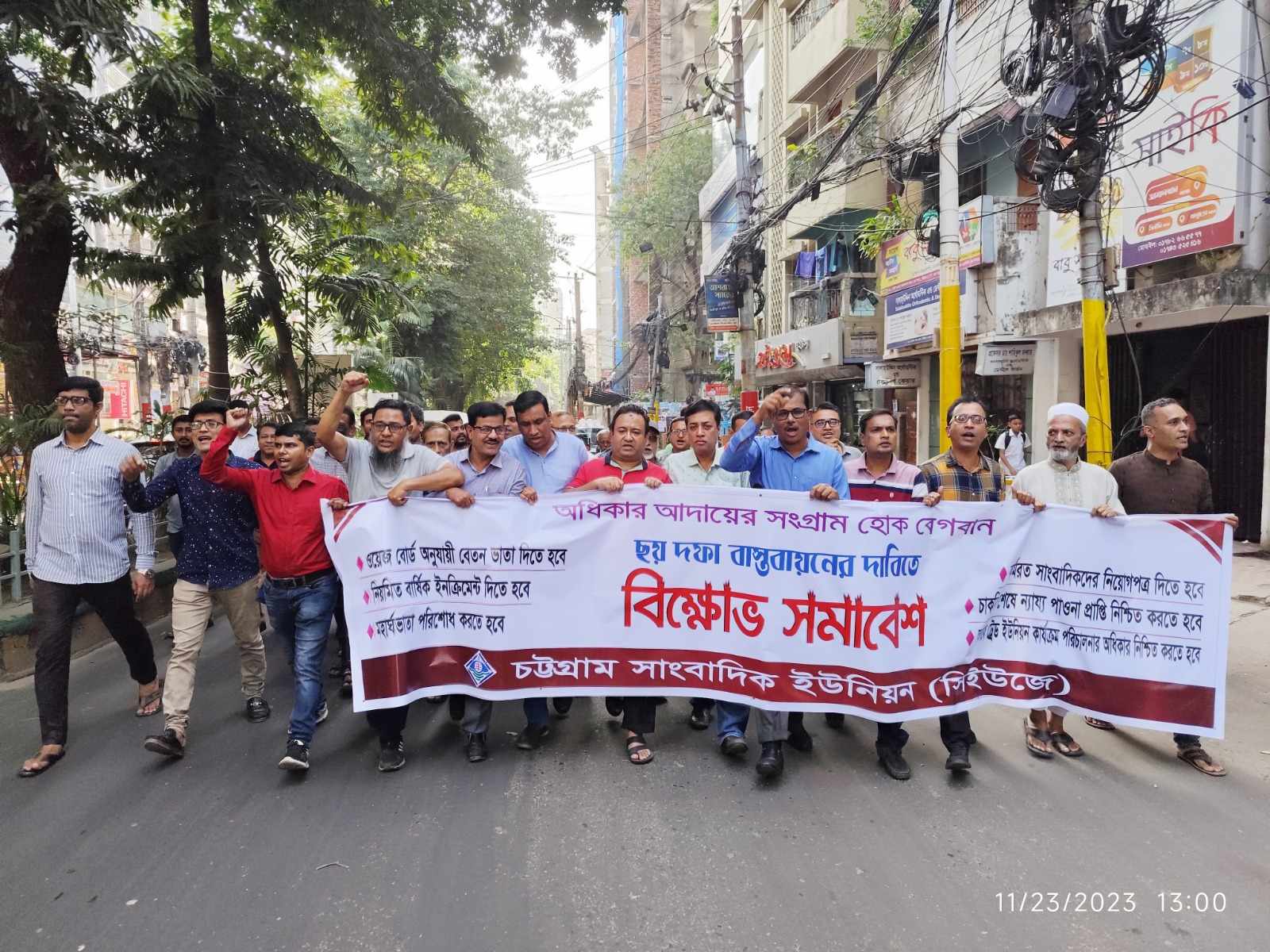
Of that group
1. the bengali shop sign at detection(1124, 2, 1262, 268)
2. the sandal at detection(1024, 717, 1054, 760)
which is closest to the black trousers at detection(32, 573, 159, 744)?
the sandal at detection(1024, 717, 1054, 760)

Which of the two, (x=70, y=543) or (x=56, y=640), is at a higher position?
(x=70, y=543)

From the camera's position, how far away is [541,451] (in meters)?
4.66

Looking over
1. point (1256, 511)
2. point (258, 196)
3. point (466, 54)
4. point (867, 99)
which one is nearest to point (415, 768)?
point (258, 196)

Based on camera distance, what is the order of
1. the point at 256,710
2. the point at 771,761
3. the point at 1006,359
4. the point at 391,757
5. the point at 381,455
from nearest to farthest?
the point at 771,761 → the point at 391,757 → the point at 256,710 → the point at 381,455 → the point at 1006,359

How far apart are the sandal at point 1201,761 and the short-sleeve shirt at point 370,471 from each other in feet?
13.6

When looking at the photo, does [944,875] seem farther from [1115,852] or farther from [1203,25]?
[1203,25]

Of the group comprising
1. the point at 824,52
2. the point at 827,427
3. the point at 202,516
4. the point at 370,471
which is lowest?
the point at 202,516

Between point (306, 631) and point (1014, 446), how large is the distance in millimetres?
11838

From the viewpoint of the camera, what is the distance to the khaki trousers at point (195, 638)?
4.23 m

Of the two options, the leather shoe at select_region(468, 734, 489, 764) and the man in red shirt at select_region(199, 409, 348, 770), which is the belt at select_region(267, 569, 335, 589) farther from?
the leather shoe at select_region(468, 734, 489, 764)

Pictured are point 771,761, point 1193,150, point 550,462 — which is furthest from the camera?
point 1193,150

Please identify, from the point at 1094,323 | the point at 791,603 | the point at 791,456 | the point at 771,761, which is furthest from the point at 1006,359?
the point at 771,761

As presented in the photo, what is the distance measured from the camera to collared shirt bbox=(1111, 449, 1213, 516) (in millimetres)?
4328
